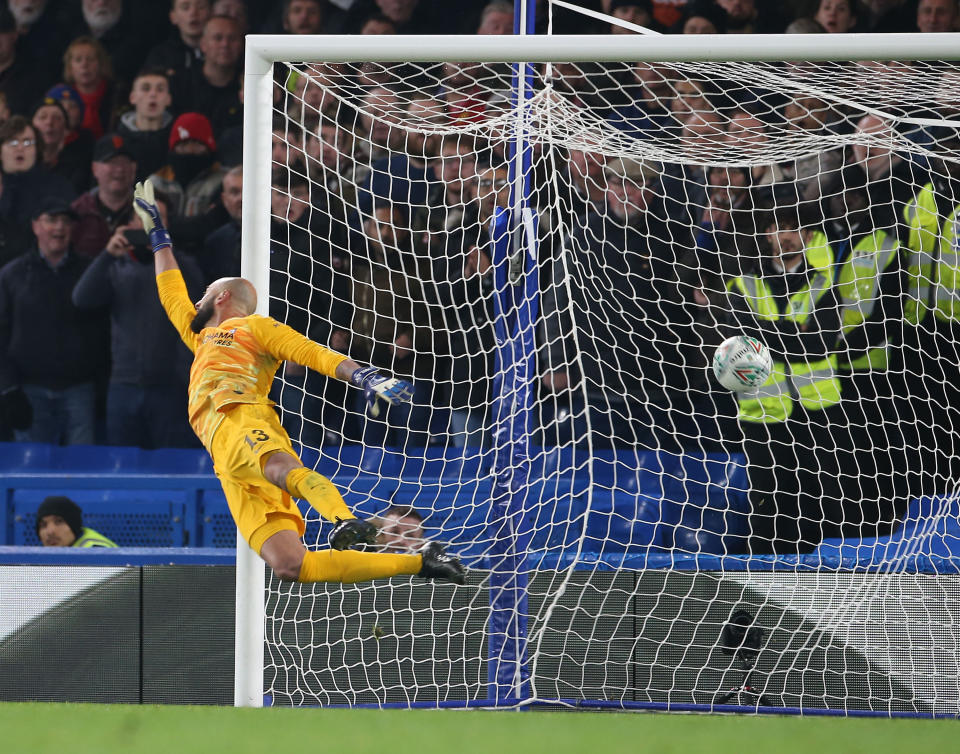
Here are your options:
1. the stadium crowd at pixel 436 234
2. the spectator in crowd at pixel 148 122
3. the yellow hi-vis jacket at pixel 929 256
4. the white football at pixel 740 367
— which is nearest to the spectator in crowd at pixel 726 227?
the stadium crowd at pixel 436 234

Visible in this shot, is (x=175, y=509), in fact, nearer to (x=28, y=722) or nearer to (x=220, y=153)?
(x=28, y=722)

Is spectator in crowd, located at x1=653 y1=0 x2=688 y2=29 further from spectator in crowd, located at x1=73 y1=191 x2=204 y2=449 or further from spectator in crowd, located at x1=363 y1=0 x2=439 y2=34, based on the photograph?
spectator in crowd, located at x1=73 y1=191 x2=204 y2=449

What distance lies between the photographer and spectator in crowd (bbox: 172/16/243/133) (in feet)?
19.3

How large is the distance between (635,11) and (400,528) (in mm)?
3425

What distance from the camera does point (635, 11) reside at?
5.84m

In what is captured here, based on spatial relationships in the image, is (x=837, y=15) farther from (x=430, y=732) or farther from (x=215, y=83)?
(x=430, y=732)

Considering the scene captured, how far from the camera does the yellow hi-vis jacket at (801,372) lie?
4.02 metres

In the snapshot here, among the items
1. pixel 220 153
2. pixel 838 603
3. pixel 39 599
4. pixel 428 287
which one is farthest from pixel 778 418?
pixel 220 153

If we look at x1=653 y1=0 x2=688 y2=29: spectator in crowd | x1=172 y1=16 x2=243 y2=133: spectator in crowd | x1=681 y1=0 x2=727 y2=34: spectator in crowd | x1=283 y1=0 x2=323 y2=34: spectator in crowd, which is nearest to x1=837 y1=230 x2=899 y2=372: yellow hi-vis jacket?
x1=681 y1=0 x2=727 y2=34: spectator in crowd

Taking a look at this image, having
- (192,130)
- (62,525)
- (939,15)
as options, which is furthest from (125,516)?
(939,15)

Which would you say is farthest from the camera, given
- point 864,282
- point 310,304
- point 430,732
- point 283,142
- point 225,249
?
point 225,249

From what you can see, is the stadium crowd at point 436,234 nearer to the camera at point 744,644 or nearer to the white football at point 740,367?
the white football at point 740,367

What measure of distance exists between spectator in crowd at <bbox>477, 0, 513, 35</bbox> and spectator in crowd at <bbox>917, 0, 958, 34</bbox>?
2153mm

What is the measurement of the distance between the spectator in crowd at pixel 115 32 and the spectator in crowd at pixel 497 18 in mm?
1891
